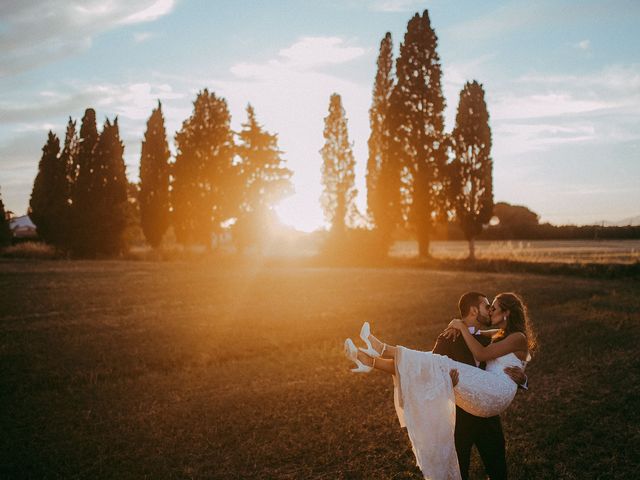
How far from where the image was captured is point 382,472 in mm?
5562

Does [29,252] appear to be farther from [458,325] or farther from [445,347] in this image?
[458,325]

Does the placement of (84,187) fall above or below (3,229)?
above

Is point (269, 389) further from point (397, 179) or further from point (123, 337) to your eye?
point (397, 179)

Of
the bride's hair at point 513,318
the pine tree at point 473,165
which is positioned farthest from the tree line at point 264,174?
the bride's hair at point 513,318

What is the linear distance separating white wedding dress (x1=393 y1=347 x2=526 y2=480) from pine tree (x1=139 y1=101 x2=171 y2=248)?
141 ft

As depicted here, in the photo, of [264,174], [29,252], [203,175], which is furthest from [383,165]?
[29,252]

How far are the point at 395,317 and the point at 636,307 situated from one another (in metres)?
8.49

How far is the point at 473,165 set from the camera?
33000mm

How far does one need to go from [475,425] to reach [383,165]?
3274cm

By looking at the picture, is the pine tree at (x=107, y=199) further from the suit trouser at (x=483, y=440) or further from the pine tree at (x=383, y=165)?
the suit trouser at (x=483, y=440)

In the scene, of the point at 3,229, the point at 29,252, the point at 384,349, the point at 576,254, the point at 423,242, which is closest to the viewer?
the point at 384,349

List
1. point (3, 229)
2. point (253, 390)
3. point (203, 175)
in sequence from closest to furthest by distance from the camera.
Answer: point (253, 390), point (3, 229), point (203, 175)

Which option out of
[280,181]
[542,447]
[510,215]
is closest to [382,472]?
[542,447]

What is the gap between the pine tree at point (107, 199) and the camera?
37969mm
